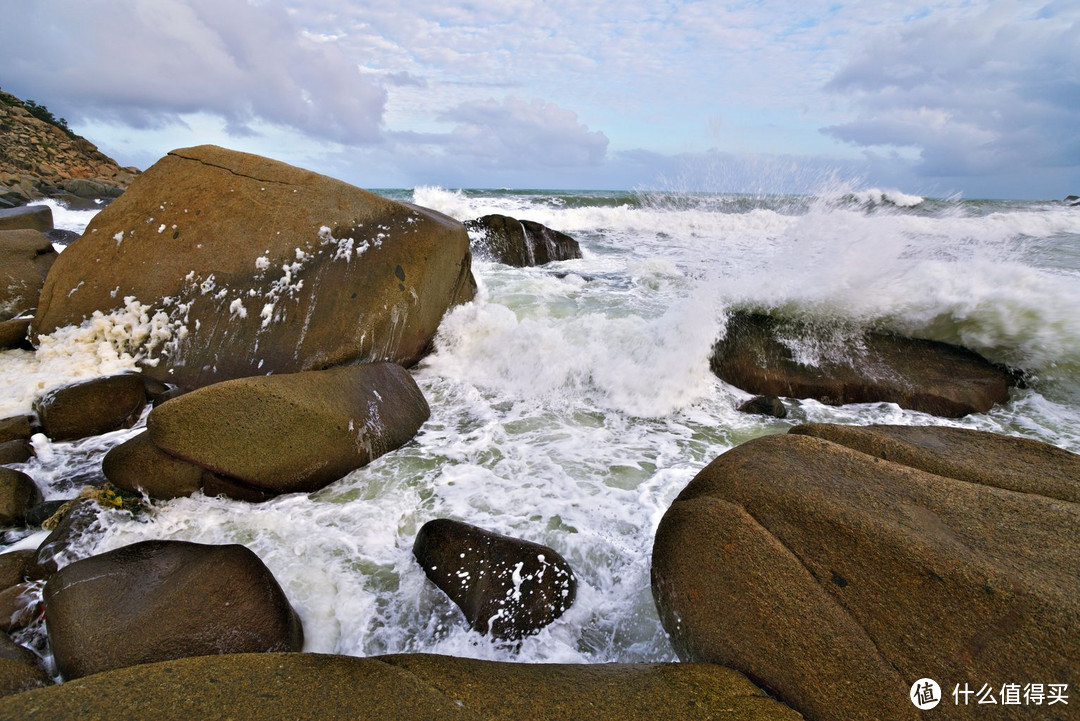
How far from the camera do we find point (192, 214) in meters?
4.90

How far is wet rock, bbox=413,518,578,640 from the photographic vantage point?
2381mm

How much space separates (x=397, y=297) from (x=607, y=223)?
16.5 meters

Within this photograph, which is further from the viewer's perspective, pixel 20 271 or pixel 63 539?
pixel 20 271

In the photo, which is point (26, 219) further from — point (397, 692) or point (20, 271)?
point (397, 692)

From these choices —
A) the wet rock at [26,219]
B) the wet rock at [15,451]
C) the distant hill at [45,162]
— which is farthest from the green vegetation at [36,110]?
the wet rock at [15,451]

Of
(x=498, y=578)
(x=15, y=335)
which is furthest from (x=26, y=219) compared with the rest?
(x=498, y=578)

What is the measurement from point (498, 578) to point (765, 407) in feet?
10.9

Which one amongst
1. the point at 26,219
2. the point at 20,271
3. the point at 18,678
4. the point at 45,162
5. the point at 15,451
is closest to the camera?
the point at 18,678

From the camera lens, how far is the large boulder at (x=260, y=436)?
311 centimetres

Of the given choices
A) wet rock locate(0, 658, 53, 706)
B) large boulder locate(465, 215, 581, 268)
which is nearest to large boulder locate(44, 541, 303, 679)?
wet rock locate(0, 658, 53, 706)

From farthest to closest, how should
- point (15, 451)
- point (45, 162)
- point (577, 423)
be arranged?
point (45, 162), point (577, 423), point (15, 451)

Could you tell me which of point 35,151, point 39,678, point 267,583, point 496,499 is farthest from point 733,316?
point 35,151

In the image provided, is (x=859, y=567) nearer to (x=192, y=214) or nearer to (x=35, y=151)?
(x=192, y=214)

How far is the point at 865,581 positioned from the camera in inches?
73.9
